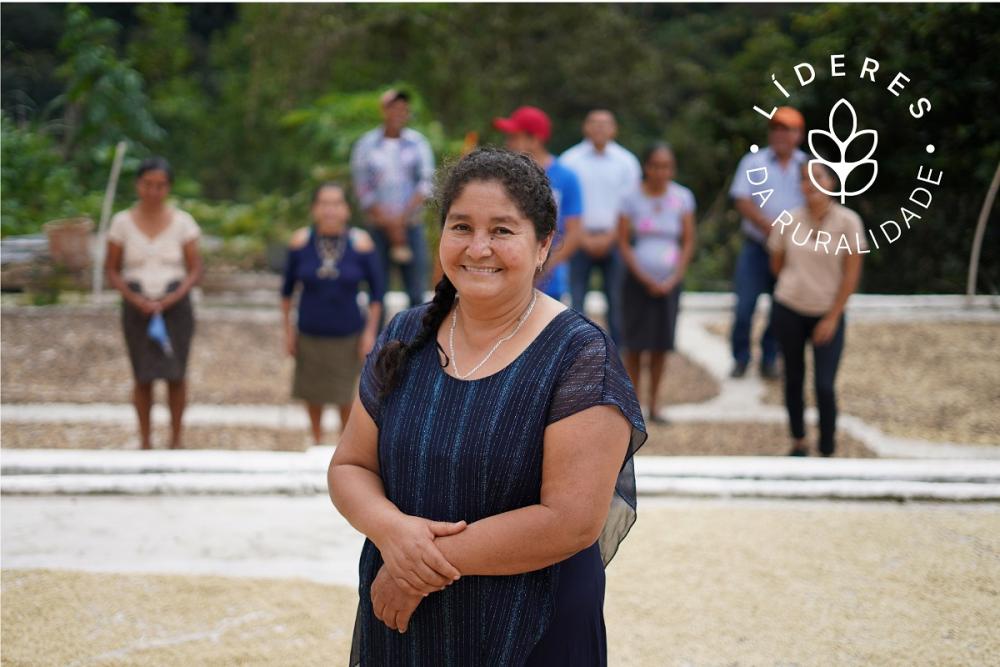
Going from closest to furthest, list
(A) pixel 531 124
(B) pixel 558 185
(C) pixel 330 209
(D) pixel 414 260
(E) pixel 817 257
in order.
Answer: (E) pixel 817 257, (C) pixel 330 209, (B) pixel 558 185, (A) pixel 531 124, (D) pixel 414 260

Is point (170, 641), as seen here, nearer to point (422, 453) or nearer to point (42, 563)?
point (42, 563)

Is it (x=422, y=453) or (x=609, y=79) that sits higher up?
(x=609, y=79)

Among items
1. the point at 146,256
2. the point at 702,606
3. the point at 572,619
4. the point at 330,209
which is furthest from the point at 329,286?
the point at 572,619

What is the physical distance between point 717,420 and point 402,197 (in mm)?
2669

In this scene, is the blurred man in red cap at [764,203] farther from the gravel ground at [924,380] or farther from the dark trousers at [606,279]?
the dark trousers at [606,279]

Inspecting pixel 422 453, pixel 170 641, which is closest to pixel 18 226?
pixel 170 641

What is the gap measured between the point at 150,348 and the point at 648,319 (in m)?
2.99

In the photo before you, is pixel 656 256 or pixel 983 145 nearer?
pixel 983 145

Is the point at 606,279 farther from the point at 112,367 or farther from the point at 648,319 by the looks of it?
the point at 112,367

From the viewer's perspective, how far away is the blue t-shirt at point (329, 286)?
5.79 meters

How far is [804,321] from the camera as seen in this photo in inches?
223

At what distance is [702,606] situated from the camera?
12.9 feet

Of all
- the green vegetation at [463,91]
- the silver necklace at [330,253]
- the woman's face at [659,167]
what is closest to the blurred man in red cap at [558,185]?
the woman's face at [659,167]

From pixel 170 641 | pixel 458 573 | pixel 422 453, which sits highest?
pixel 422 453
